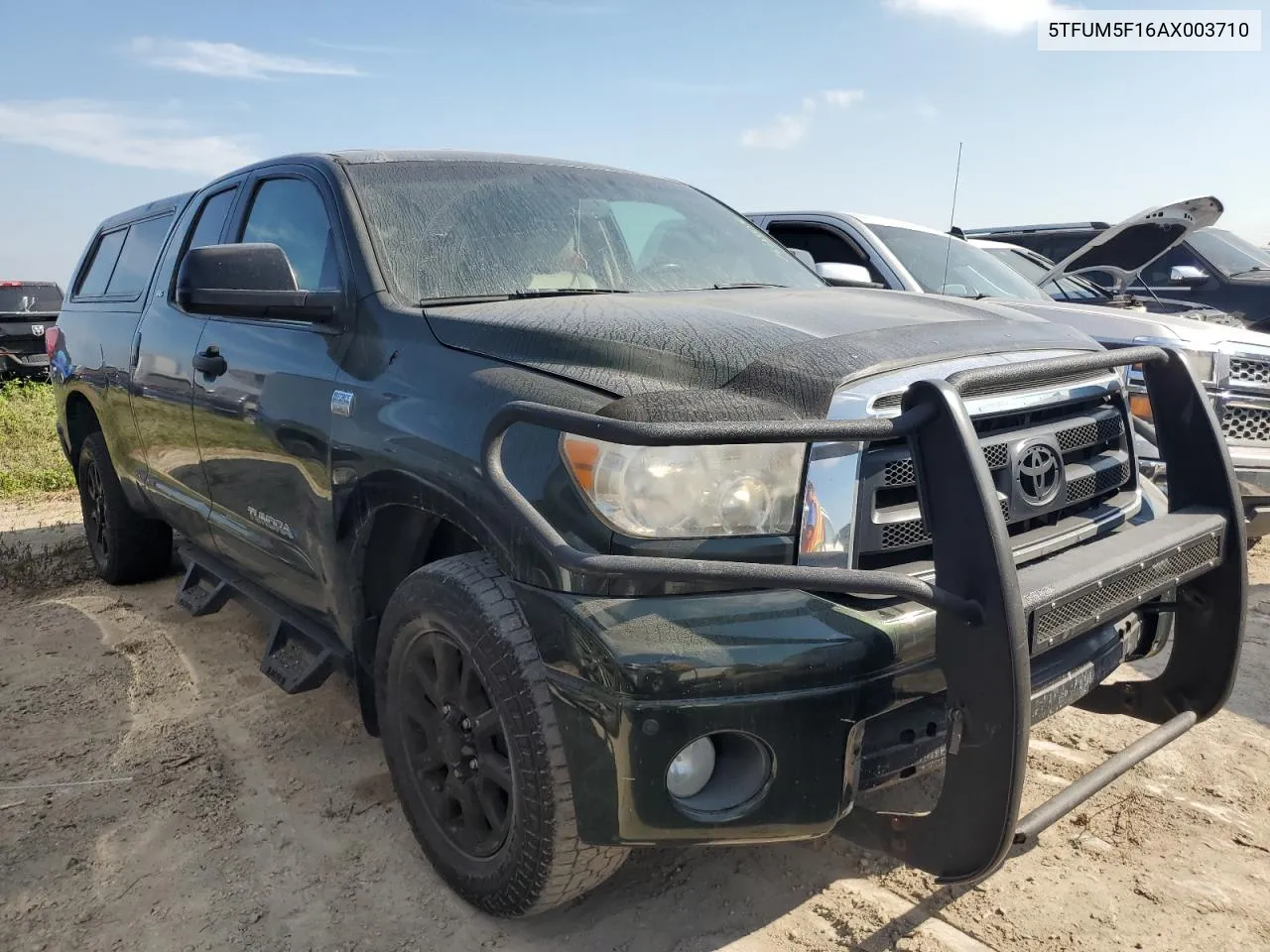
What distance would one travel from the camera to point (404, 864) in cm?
257

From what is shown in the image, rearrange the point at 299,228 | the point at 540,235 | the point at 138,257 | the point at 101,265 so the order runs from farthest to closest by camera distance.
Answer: the point at 101,265
the point at 138,257
the point at 299,228
the point at 540,235

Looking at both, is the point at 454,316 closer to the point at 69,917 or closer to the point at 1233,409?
the point at 69,917

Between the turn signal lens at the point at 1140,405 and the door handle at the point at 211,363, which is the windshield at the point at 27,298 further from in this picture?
the turn signal lens at the point at 1140,405

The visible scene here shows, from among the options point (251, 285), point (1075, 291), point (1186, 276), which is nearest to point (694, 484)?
point (251, 285)

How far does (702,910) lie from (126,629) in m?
3.25

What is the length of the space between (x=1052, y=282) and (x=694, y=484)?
597 centimetres

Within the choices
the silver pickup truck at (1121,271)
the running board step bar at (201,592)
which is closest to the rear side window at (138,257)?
the running board step bar at (201,592)

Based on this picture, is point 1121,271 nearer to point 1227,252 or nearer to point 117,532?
point 1227,252

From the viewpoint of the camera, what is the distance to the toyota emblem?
214 cm

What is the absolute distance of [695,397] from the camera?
1943mm

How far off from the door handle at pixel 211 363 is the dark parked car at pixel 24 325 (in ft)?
37.5

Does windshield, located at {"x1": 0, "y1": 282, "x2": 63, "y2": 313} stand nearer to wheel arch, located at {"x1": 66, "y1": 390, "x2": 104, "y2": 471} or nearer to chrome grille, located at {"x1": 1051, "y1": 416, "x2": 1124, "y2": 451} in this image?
wheel arch, located at {"x1": 66, "y1": 390, "x2": 104, "y2": 471}

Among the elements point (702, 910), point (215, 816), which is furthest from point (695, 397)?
point (215, 816)

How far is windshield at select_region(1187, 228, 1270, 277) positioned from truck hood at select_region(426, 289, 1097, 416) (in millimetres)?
8608
